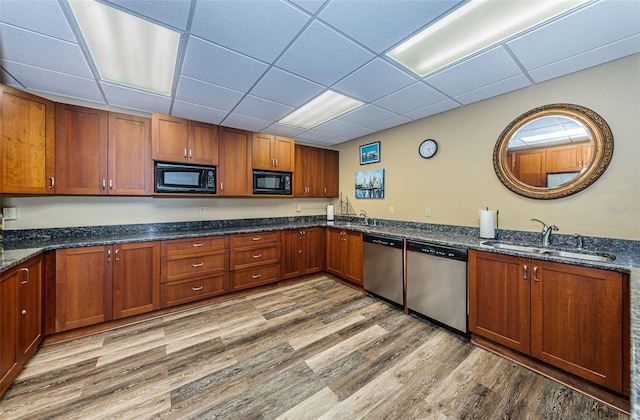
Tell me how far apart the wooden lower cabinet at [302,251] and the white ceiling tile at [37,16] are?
285cm

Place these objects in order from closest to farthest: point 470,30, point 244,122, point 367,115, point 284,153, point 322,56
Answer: point 470,30 < point 322,56 < point 367,115 < point 244,122 < point 284,153

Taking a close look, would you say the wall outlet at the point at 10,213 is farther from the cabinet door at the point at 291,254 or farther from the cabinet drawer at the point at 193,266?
the cabinet door at the point at 291,254

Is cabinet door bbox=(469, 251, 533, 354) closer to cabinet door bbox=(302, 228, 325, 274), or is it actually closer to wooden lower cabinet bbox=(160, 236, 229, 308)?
cabinet door bbox=(302, 228, 325, 274)

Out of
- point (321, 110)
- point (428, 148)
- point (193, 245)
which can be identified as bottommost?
point (193, 245)

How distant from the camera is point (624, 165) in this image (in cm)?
193

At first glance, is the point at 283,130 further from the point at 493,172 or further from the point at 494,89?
the point at 493,172

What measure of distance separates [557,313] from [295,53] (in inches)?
110

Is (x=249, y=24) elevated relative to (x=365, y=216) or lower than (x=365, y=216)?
elevated

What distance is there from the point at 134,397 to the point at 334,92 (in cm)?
303

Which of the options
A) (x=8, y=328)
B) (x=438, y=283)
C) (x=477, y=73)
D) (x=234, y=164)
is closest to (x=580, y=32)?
(x=477, y=73)

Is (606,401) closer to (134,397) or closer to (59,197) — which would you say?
(134,397)

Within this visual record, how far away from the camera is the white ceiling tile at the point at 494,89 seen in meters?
2.25

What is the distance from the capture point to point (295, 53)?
6.11 ft

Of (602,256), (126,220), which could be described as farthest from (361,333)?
(126,220)
